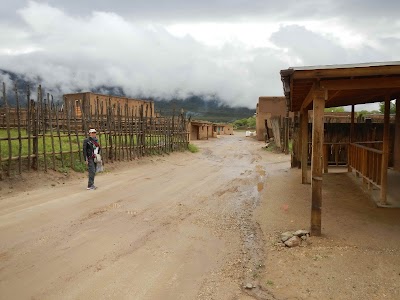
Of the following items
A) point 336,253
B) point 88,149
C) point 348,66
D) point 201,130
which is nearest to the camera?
point 336,253

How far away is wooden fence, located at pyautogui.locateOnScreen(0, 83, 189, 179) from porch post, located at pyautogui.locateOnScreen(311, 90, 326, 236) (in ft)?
23.4

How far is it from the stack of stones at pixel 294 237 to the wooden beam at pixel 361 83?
2279 millimetres

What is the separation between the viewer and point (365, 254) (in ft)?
15.4

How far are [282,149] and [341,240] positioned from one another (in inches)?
649

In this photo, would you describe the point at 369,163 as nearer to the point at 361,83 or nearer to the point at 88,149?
the point at 361,83

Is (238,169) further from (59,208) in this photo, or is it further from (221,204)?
(59,208)

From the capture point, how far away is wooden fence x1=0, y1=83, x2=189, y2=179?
30.6 feet

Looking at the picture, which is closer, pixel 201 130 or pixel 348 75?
pixel 348 75

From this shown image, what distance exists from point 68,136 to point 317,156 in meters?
8.23

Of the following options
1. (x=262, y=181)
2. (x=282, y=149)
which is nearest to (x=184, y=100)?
(x=282, y=149)

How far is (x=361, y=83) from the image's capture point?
5.53 m

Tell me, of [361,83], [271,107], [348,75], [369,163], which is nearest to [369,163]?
[369,163]

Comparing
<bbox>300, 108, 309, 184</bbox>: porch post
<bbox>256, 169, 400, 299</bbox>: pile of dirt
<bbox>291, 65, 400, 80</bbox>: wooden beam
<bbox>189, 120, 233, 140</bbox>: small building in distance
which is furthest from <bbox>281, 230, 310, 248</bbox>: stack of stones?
<bbox>189, 120, 233, 140</bbox>: small building in distance

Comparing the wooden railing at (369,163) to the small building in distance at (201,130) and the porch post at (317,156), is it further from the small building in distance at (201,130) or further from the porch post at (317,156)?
the small building in distance at (201,130)
